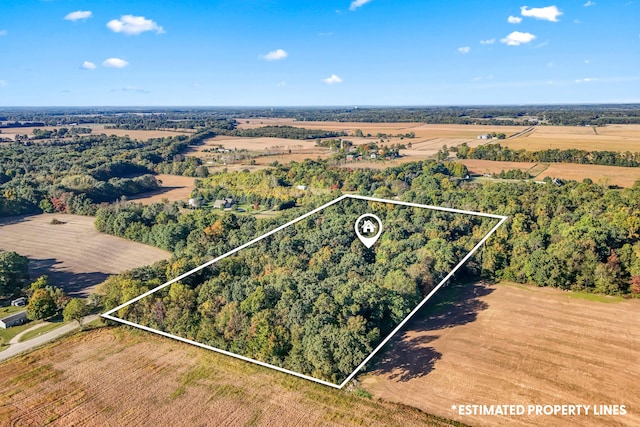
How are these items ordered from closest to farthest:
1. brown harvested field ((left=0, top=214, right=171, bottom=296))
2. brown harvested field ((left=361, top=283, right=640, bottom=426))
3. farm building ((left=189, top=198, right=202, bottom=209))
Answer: brown harvested field ((left=361, top=283, right=640, bottom=426))
brown harvested field ((left=0, top=214, right=171, bottom=296))
farm building ((left=189, top=198, right=202, bottom=209))

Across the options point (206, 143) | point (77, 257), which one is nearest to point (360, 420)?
point (77, 257)

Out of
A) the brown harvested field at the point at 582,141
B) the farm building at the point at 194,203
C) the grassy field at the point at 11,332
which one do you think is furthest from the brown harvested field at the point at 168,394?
the brown harvested field at the point at 582,141

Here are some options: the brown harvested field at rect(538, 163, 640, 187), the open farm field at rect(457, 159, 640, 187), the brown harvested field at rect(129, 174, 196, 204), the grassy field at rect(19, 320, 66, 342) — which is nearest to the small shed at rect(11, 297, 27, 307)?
the grassy field at rect(19, 320, 66, 342)

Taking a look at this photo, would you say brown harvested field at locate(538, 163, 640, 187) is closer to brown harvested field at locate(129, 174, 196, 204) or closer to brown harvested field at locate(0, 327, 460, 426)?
brown harvested field at locate(0, 327, 460, 426)

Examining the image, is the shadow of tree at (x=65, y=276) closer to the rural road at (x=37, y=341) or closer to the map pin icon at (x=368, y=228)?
the rural road at (x=37, y=341)

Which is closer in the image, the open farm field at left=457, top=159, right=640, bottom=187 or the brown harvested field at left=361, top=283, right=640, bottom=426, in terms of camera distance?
the brown harvested field at left=361, top=283, right=640, bottom=426

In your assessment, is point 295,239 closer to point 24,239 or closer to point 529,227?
point 529,227
